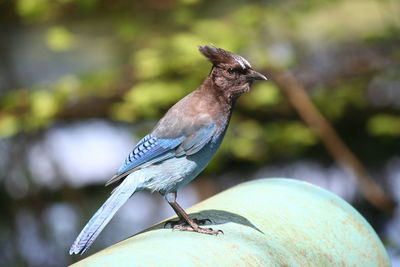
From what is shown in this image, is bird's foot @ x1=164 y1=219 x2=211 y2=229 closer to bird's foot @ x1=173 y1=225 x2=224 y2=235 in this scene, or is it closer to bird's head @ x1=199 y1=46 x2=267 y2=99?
bird's foot @ x1=173 y1=225 x2=224 y2=235

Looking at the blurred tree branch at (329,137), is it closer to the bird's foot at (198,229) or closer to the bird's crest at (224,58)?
the bird's crest at (224,58)

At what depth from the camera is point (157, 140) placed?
7.60ft

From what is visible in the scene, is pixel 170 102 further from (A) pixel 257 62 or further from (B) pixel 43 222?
(B) pixel 43 222

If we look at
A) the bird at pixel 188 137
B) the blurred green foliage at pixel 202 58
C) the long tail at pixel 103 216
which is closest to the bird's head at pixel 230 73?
the bird at pixel 188 137

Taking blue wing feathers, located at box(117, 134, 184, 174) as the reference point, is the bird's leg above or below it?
→ below

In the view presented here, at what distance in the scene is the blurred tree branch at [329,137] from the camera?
15.4 ft

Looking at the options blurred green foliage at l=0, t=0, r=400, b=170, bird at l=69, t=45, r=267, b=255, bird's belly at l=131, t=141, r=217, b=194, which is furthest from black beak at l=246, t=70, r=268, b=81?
blurred green foliage at l=0, t=0, r=400, b=170

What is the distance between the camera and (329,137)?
478 cm

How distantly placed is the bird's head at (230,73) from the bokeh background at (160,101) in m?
1.99

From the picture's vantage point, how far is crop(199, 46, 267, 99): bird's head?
2293 mm

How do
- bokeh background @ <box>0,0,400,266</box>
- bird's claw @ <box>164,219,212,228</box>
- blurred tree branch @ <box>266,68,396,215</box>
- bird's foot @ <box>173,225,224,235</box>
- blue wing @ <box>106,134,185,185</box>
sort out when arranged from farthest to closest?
blurred tree branch @ <box>266,68,396,215</box>
bokeh background @ <box>0,0,400,266</box>
blue wing @ <box>106,134,185,185</box>
bird's claw @ <box>164,219,212,228</box>
bird's foot @ <box>173,225,224,235</box>

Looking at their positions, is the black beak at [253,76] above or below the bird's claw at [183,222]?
Result: above

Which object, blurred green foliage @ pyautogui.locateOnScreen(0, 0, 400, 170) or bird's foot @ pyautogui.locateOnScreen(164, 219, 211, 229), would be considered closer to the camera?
bird's foot @ pyautogui.locateOnScreen(164, 219, 211, 229)

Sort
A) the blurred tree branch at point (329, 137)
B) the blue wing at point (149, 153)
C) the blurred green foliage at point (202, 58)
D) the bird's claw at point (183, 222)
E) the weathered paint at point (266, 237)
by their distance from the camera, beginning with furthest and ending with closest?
the blurred tree branch at point (329, 137)
the blurred green foliage at point (202, 58)
the blue wing at point (149, 153)
the bird's claw at point (183, 222)
the weathered paint at point (266, 237)
